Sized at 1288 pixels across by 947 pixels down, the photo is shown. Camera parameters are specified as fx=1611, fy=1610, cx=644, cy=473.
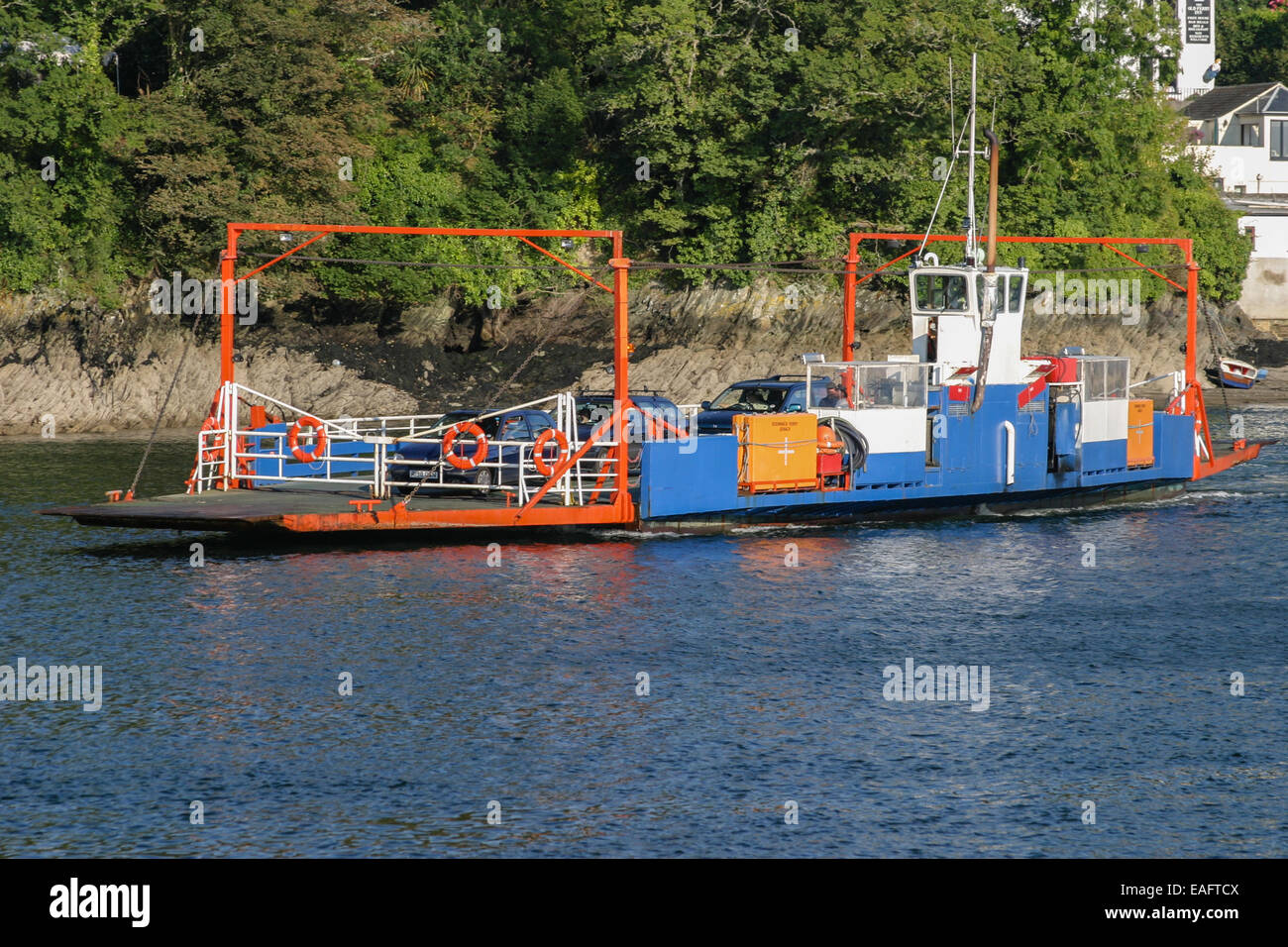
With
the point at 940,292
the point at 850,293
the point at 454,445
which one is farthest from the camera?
the point at 850,293

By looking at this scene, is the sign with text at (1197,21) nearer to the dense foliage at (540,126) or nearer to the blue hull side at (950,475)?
the dense foliage at (540,126)

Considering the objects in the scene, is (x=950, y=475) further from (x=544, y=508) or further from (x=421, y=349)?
(x=421, y=349)

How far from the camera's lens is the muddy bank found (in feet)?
188

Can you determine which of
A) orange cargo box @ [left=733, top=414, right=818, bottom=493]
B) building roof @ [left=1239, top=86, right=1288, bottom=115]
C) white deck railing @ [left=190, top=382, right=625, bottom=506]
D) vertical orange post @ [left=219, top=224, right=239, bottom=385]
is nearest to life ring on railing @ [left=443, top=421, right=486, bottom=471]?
white deck railing @ [left=190, top=382, right=625, bottom=506]

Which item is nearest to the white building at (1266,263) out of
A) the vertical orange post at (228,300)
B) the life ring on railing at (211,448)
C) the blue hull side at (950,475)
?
the blue hull side at (950,475)

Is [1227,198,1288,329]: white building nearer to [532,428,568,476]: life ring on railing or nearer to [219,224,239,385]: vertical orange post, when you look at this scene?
[532,428,568,476]: life ring on railing

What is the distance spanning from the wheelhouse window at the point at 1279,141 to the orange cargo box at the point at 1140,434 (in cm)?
6767

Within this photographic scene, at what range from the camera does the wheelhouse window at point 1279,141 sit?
9662 centimetres

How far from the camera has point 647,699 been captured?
62.5 ft

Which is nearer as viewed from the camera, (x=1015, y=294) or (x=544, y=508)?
(x=544, y=508)

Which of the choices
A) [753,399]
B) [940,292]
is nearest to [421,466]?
[753,399]

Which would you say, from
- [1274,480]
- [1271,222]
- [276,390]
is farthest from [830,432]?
[1271,222]

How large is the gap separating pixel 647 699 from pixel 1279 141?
294 feet

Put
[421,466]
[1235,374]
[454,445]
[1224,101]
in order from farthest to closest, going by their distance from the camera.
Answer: [1224,101] → [1235,374] → [421,466] → [454,445]
